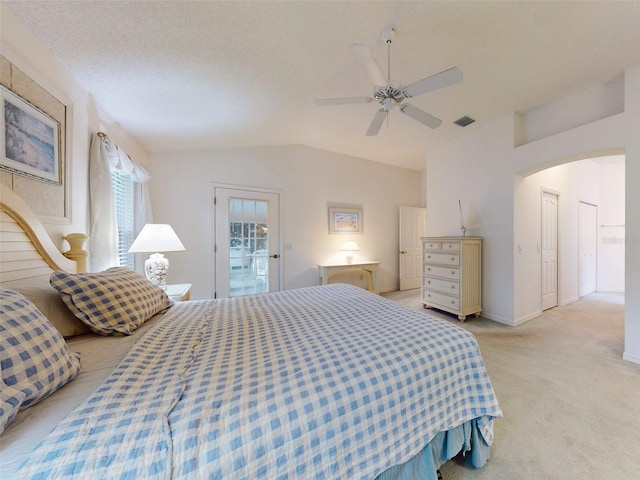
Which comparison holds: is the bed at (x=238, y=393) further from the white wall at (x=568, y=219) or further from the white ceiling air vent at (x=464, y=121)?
the white ceiling air vent at (x=464, y=121)

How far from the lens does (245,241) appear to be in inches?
145

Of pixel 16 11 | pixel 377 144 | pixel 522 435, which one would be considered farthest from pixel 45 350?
pixel 377 144

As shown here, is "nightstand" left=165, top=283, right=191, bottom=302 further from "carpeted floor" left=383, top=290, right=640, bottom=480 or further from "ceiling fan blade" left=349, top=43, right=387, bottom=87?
"ceiling fan blade" left=349, top=43, right=387, bottom=87

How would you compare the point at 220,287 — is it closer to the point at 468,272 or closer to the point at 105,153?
the point at 105,153

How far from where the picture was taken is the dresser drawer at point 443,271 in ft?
10.6

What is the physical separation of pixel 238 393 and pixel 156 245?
1.98 m

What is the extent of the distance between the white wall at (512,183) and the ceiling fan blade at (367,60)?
2309 mm

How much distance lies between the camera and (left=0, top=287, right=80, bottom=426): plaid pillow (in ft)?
2.27

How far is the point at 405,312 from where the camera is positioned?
4.79 feet

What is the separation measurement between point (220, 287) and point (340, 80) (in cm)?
300

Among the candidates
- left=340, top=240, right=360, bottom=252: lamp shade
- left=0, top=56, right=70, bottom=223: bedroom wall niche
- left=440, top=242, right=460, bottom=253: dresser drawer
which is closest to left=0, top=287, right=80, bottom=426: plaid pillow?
left=0, top=56, right=70, bottom=223: bedroom wall niche

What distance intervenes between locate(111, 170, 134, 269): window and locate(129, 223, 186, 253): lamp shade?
48cm

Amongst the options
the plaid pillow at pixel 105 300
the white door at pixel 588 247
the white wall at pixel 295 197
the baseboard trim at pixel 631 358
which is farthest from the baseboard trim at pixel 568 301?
the plaid pillow at pixel 105 300

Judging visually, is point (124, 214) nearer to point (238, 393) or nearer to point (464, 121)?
point (238, 393)
